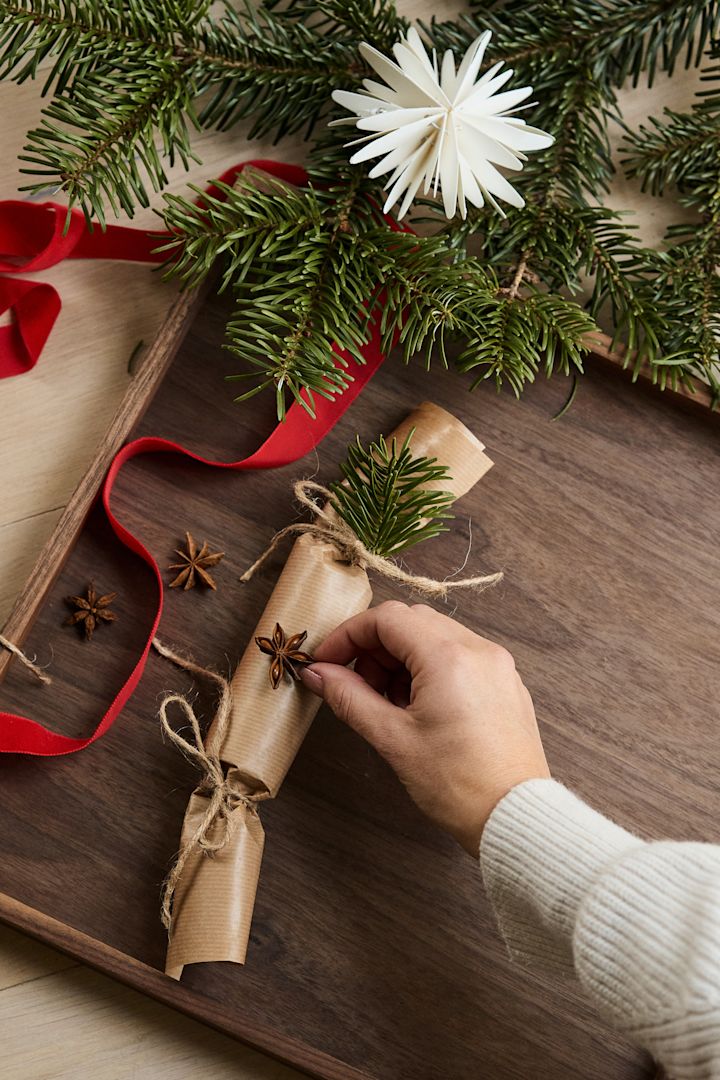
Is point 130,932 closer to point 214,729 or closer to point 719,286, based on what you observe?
point 214,729

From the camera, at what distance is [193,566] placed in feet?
2.75

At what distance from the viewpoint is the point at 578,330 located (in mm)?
791

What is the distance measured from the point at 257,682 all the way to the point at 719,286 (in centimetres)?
56

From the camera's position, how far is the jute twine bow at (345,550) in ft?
2.63

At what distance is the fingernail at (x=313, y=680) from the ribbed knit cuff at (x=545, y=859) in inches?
7.1

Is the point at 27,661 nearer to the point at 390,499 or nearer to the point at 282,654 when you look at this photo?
the point at 282,654

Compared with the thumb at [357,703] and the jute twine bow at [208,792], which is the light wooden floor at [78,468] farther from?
the thumb at [357,703]

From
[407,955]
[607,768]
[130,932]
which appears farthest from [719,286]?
[130,932]

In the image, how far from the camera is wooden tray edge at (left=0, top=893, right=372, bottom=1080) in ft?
2.46

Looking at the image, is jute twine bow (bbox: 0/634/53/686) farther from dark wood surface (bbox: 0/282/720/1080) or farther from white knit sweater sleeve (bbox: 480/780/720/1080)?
white knit sweater sleeve (bbox: 480/780/720/1080)

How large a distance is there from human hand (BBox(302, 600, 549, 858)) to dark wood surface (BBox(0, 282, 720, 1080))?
103 millimetres

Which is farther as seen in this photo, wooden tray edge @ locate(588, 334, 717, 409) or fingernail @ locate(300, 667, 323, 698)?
wooden tray edge @ locate(588, 334, 717, 409)

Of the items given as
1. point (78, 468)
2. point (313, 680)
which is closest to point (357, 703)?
point (313, 680)

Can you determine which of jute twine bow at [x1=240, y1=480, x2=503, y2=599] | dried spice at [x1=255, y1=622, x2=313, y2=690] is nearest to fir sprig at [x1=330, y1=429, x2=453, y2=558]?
jute twine bow at [x1=240, y1=480, x2=503, y2=599]
